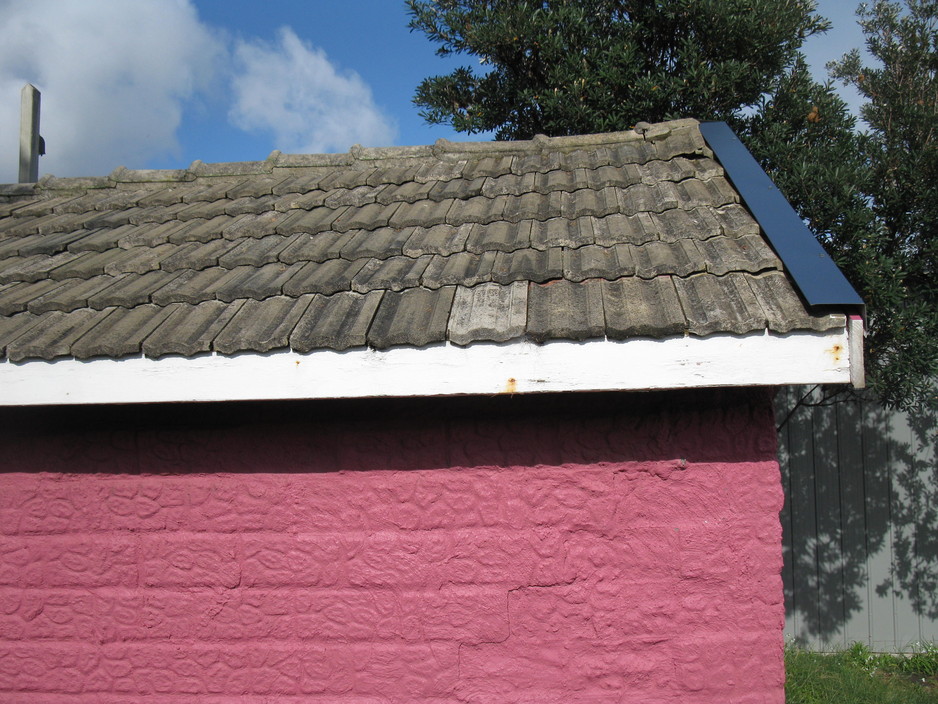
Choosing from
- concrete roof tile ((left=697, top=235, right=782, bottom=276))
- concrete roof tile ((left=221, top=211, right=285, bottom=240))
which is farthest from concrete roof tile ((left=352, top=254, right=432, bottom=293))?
concrete roof tile ((left=697, top=235, right=782, bottom=276))

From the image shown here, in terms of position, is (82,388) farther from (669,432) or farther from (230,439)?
(669,432)

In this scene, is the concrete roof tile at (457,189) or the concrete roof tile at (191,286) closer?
the concrete roof tile at (191,286)

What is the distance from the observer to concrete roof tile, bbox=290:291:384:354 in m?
2.36

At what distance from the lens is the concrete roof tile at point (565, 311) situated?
2.24 meters

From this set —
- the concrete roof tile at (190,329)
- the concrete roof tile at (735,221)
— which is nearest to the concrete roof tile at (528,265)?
the concrete roof tile at (735,221)

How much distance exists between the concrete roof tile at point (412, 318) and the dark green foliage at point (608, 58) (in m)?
4.24

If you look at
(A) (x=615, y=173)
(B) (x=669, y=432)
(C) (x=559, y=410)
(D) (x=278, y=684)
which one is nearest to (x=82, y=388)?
(D) (x=278, y=684)

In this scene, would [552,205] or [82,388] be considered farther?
[552,205]

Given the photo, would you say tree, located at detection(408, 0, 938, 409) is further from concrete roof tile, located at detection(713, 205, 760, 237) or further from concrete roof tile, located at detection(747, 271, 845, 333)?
concrete roof tile, located at detection(747, 271, 845, 333)

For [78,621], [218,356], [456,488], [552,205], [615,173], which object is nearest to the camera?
[218,356]

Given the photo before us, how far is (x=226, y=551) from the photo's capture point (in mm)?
2703

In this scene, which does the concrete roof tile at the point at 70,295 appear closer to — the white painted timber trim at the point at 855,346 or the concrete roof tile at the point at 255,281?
the concrete roof tile at the point at 255,281

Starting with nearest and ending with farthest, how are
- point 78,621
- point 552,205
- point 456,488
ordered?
1. point 456,488
2. point 78,621
3. point 552,205

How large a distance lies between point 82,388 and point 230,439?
1.77 ft
